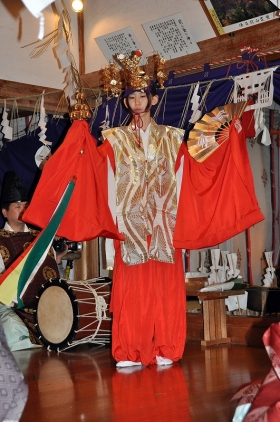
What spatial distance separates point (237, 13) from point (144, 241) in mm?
2144

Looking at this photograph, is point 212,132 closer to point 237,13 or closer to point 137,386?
point 237,13

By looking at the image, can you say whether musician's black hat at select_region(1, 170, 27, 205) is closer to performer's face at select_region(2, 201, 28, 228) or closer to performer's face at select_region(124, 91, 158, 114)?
performer's face at select_region(2, 201, 28, 228)

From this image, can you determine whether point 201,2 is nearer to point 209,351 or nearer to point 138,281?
point 138,281

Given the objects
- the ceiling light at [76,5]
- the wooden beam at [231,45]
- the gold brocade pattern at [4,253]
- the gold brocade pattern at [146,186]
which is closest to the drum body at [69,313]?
the gold brocade pattern at [4,253]

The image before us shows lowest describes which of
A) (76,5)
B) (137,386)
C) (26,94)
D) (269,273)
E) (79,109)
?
(137,386)

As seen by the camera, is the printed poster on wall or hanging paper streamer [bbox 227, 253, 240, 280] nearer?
the printed poster on wall

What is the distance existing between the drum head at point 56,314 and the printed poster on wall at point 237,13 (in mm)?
2490

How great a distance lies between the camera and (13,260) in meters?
5.41

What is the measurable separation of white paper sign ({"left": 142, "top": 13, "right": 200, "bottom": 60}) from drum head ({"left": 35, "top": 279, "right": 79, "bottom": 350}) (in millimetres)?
2243

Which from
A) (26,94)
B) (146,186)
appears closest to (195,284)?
(146,186)

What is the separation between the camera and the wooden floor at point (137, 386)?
280cm

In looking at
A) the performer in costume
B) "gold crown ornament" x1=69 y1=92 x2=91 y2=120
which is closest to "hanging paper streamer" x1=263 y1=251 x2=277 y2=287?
the performer in costume

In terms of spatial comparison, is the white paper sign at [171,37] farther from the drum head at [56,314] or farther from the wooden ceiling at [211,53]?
the drum head at [56,314]

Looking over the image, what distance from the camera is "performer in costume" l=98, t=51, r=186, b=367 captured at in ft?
13.3
